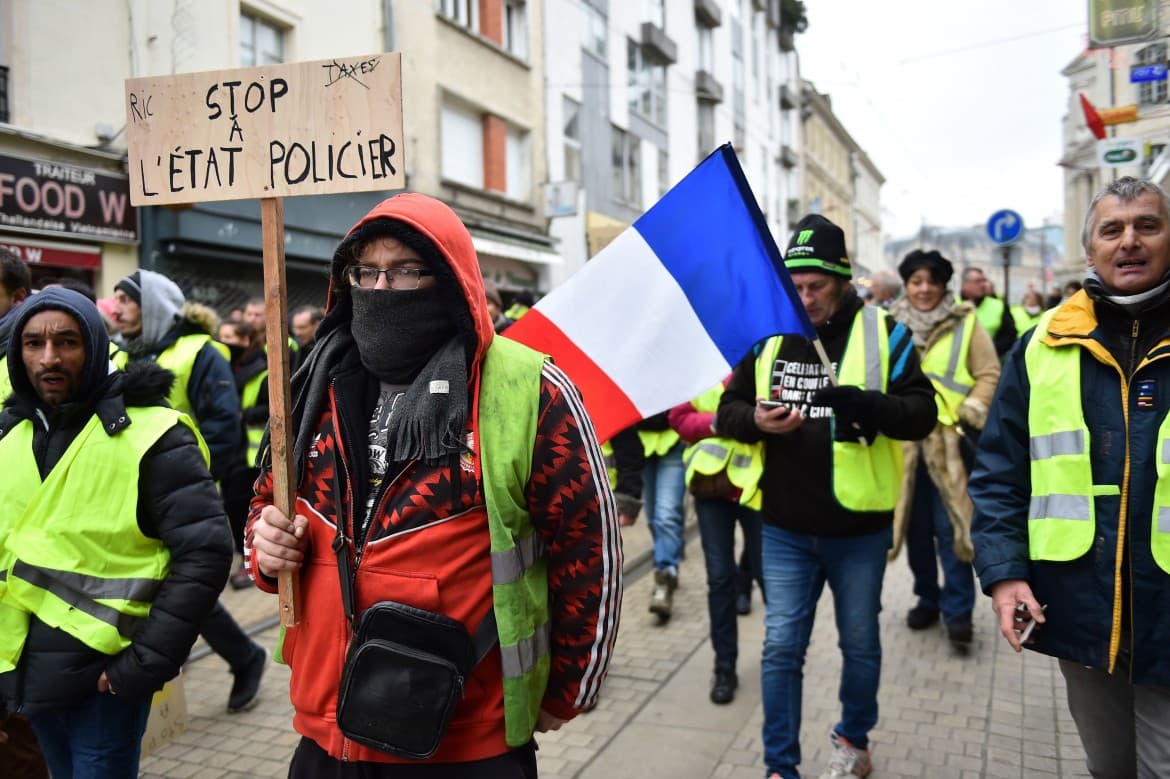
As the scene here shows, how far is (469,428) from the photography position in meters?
2.08

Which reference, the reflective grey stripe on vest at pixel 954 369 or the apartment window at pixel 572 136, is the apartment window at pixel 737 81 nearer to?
the apartment window at pixel 572 136

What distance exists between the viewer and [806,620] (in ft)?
12.1

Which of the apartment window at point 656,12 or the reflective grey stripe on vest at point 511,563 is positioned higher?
the apartment window at point 656,12

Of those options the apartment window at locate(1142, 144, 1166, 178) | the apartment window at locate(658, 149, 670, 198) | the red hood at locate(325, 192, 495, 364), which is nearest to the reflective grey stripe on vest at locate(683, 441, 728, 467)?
the red hood at locate(325, 192, 495, 364)

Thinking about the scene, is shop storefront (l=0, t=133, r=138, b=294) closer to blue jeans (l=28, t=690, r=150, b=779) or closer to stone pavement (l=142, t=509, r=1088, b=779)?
stone pavement (l=142, t=509, r=1088, b=779)

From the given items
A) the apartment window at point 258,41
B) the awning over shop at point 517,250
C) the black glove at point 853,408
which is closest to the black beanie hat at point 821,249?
the black glove at point 853,408

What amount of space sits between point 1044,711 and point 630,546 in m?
4.46

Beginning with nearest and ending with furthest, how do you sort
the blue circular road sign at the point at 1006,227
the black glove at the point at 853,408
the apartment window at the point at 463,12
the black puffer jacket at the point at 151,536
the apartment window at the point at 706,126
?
the black puffer jacket at the point at 151,536, the black glove at the point at 853,408, the blue circular road sign at the point at 1006,227, the apartment window at the point at 463,12, the apartment window at the point at 706,126

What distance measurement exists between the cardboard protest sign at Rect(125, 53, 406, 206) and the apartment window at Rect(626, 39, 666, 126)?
22.3 metres

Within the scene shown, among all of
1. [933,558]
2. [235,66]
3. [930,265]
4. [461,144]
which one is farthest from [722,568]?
[461,144]

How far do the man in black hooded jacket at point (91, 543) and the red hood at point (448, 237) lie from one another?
41.8 inches

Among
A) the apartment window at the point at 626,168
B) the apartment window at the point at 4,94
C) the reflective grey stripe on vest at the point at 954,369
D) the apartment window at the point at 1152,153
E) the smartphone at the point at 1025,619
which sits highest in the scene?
the apartment window at the point at 626,168

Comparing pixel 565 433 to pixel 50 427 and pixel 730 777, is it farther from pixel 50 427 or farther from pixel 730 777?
pixel 730 777

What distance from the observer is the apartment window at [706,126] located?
97.5 feet
